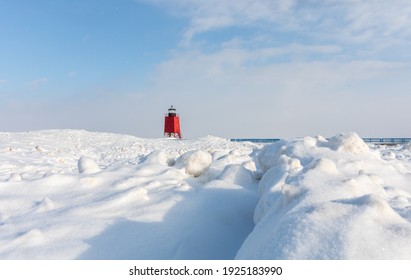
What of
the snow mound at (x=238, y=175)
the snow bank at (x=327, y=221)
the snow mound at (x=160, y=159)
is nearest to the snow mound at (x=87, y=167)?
the snow mound at (x=160, y=159)

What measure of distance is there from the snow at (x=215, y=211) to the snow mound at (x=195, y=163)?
0.04ft

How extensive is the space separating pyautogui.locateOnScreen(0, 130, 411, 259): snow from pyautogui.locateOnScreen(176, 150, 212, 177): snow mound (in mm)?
12

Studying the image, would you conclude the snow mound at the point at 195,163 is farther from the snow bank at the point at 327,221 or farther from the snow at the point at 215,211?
the snow bank at the point at 327,221

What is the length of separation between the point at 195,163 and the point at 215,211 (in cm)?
121

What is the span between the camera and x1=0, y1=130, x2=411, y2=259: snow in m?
1.84

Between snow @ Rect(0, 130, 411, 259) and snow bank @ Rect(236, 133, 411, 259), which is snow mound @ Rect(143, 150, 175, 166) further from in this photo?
snow bank @ Rect(236, 133, 411, 259)

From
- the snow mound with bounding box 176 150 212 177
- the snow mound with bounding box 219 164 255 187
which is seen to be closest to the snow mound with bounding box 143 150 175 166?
the snow mound with bounding box 176 150 212 177

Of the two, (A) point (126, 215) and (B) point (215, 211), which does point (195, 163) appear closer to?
(B) point (215, 211)

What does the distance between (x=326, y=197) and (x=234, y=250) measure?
825 millimetres

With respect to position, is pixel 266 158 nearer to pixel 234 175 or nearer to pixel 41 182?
pixel 234 175

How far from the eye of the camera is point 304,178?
2596mm

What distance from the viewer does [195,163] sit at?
14.4 feet

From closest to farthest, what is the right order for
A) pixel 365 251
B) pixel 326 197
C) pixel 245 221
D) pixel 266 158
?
pixel 365 251 → pixel 326 197 → pixel 245 221 → pixel 266 158
